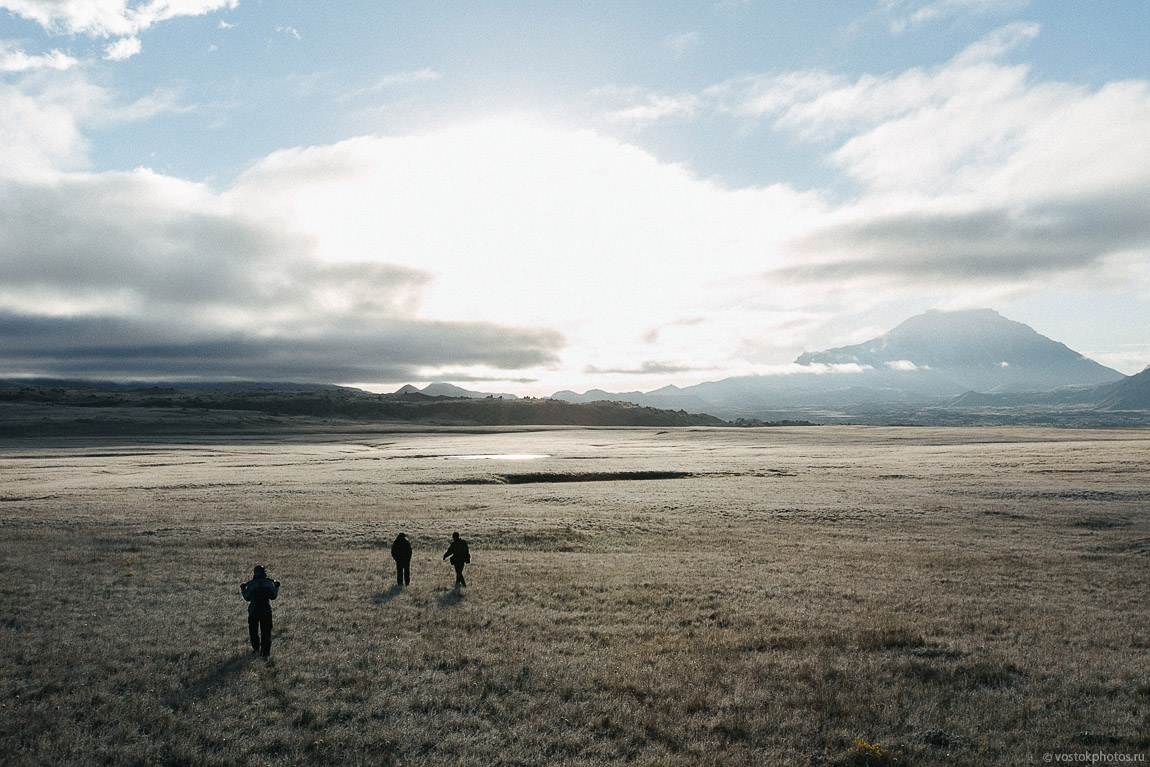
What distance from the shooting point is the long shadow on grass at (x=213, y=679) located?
1207cm

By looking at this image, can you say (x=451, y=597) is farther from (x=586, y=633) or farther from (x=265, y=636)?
(x=265, y=636)

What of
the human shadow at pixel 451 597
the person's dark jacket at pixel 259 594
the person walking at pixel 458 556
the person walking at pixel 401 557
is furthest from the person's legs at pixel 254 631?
the person walking at pixel 458 556

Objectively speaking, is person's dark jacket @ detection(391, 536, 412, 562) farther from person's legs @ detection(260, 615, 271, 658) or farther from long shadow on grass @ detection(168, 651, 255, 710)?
long shadow on grass @ detection(168, 651, 255, 710)

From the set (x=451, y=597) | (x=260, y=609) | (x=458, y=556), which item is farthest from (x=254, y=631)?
(x=458, y=556)

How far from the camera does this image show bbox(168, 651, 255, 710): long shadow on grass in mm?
12070

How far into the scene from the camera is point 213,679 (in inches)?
517

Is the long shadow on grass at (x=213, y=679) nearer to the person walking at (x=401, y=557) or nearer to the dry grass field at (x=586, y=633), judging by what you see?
the dry grass field at (x=586, y=633)

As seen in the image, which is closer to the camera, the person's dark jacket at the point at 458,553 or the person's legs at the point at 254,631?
the person's legs at the point at 254,631

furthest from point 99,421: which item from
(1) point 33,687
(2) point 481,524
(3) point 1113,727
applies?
(3) point 1113,727

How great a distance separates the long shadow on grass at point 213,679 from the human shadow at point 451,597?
5.80m

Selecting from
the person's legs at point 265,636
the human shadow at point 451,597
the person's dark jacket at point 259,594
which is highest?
the person's dark jacket at point 259,594

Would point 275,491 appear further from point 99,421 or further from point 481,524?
point 99,421

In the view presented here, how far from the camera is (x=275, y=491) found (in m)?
44.8

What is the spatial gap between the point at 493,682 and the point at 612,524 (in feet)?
68.0
